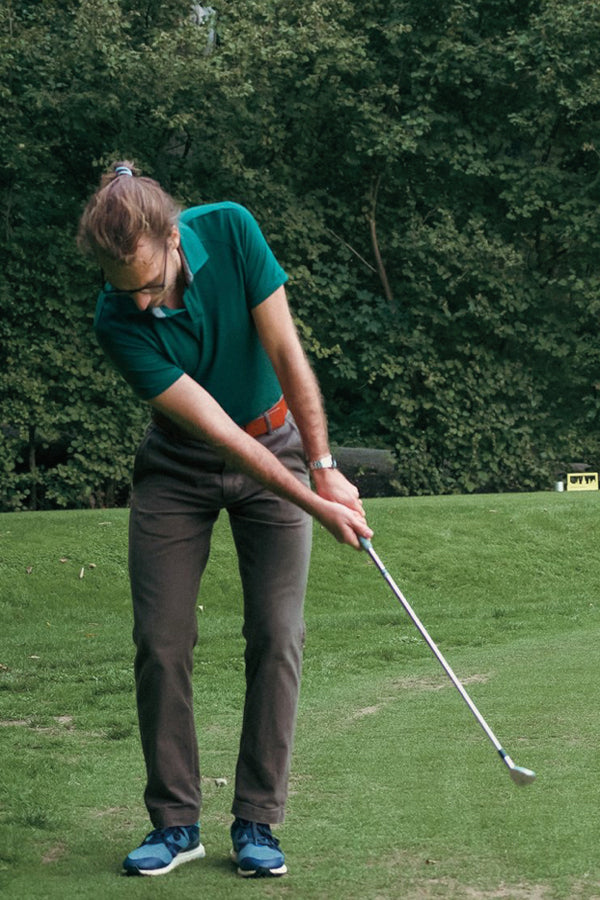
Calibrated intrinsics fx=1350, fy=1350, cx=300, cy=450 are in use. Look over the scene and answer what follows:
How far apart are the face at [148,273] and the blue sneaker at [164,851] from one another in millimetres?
1265

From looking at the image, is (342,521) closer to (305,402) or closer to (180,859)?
(305,402)

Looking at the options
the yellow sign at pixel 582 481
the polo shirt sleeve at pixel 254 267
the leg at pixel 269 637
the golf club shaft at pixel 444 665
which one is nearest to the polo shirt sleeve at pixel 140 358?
the polo shirt sleeve at pixel 254 267

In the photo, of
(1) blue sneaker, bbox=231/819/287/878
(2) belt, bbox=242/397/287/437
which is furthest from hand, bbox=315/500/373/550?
(1) blue sneaker, bbox=231/819/287/878

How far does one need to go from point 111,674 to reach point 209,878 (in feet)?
11.3

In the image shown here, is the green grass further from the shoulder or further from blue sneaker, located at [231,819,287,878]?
the shoulder

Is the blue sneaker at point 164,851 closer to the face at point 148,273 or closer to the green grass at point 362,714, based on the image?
the green grass at point 362,714

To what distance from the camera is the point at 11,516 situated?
10867 mm

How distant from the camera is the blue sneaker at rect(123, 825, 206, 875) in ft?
10.4

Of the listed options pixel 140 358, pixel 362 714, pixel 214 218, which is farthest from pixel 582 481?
pixel 140 358

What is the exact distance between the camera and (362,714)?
17.2 ft

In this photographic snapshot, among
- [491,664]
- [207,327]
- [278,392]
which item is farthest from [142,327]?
[491,664]

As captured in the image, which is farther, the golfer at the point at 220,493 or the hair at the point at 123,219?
the golfer at the point at 220,493

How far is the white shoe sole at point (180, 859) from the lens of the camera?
10.4 feet

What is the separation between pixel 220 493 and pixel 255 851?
86 centimetres
